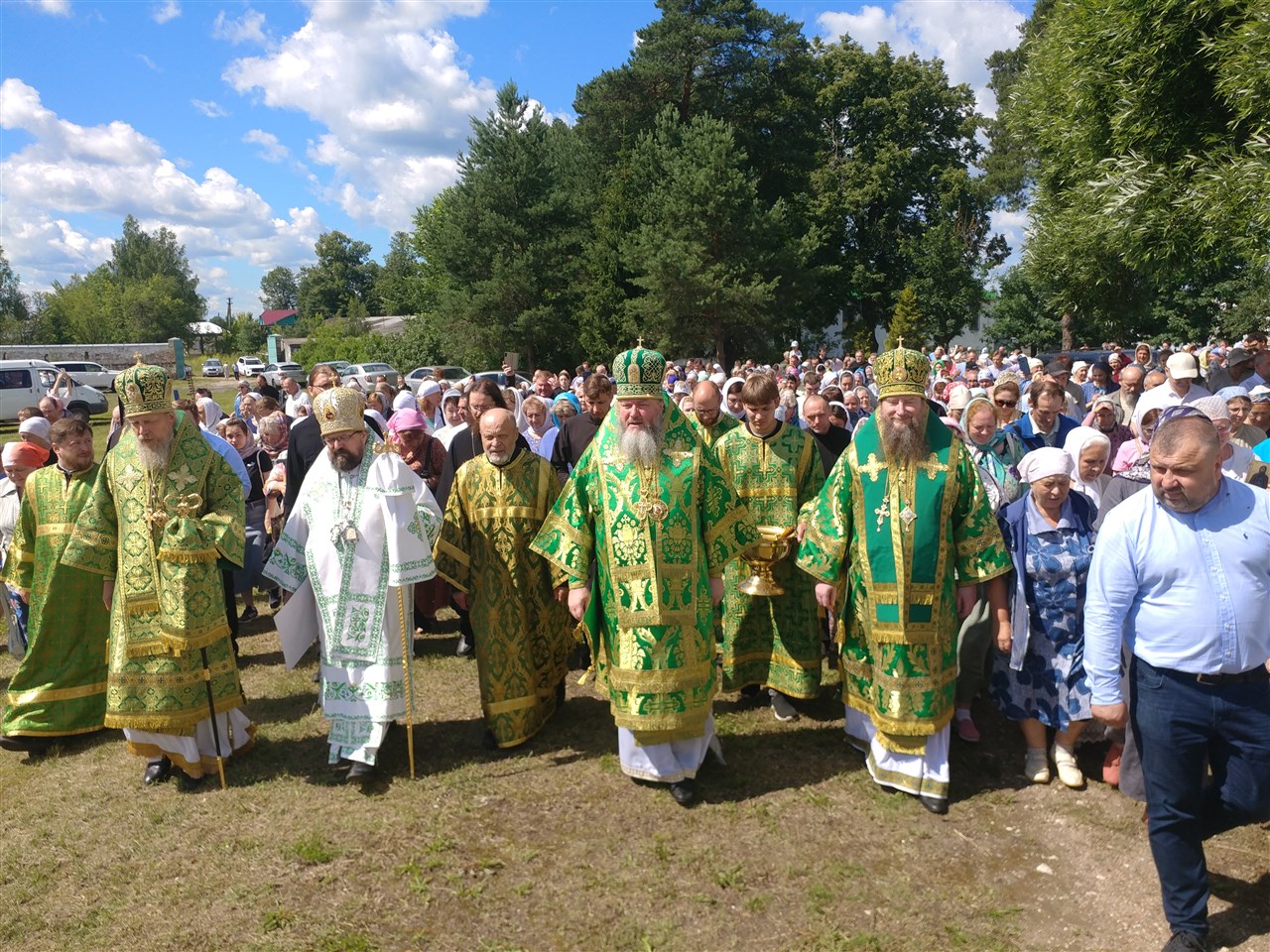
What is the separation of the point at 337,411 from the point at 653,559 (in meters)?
1.92

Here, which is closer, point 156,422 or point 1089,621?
point 1089,621

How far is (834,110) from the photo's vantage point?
42.2m

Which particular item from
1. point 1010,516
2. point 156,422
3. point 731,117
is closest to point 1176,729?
point 1010,516

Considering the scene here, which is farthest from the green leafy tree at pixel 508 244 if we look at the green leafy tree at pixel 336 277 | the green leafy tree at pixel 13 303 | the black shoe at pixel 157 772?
the green leafy tree at pixel 336 277

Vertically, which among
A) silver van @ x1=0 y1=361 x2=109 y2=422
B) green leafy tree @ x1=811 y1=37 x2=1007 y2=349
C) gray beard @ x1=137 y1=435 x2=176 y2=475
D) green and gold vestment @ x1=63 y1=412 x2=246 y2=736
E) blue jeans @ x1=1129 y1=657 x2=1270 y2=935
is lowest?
blue jeans @ x1=1129 y1=657 x2=1270 y2=935

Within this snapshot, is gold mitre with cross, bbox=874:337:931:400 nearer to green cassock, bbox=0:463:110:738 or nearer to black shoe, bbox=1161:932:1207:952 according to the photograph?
black shoe, bbox=1161:932:1207:952

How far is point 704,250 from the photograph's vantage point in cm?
3256

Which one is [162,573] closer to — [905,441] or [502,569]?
[502,569]

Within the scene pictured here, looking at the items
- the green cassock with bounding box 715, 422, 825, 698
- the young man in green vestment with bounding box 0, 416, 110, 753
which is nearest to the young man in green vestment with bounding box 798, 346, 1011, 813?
the green cassock with bounding box 715, 422, 825, 698

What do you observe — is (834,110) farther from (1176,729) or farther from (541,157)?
(1176,729)

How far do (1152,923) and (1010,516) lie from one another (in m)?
1.96

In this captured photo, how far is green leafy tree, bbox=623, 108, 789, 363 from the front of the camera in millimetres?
32344

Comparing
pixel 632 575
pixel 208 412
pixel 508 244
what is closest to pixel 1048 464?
pixel 632 575

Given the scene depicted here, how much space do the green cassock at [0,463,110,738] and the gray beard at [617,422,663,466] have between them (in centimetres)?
335
